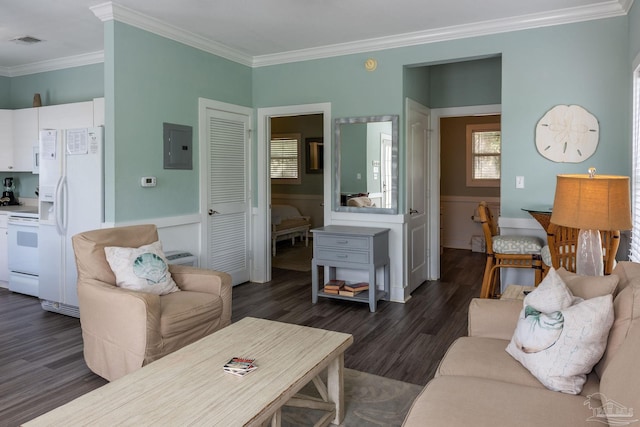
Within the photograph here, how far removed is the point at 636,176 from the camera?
11.0 feet

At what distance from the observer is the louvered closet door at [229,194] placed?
496 centimetres

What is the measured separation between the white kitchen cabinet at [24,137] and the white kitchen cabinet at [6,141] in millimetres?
46

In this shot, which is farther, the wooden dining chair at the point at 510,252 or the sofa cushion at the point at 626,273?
the wooden dining chair at the point at 510,252

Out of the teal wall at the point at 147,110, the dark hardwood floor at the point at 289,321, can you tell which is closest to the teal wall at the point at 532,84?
the dark hardwood floor at the point at 289,321

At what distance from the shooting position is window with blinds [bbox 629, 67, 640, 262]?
323 cm

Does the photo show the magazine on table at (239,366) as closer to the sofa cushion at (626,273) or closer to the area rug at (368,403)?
the area rug at (368,403)

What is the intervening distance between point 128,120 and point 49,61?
8.17 ft

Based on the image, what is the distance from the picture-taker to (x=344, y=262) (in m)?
4.58

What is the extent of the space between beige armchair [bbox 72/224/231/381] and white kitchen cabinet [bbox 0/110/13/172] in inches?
129

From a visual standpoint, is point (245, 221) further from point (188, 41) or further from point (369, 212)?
point (188, 41)

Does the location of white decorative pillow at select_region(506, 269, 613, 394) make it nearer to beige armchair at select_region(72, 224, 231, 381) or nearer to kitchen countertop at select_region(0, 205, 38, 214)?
beige armchair at select_region(72, 224, 231, 381)

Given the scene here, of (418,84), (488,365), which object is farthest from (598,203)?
(418,84)

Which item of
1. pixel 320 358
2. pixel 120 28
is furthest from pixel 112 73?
pixel 320 358

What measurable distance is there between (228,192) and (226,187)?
2.5 inches
